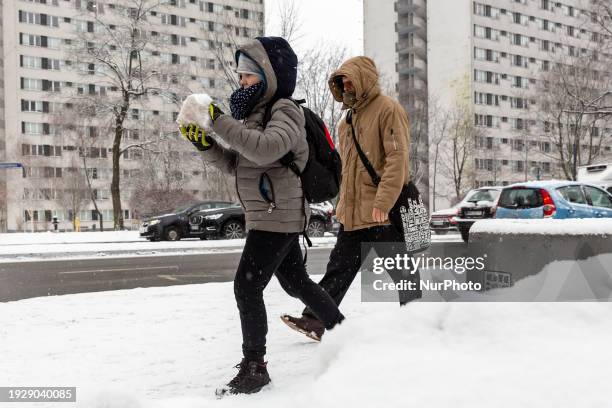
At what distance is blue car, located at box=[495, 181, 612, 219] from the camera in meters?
11.5

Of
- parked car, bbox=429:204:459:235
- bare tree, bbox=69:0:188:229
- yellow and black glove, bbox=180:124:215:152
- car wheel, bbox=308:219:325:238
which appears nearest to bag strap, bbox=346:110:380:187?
yellow and black glove, bbox=180:124:215:152

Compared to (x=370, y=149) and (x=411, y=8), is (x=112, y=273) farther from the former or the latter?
(x=411, y=8)

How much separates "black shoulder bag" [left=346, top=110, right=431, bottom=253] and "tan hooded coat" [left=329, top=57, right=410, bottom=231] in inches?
1.7

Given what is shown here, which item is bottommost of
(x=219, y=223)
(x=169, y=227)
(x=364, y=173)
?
(x=169, y=227)

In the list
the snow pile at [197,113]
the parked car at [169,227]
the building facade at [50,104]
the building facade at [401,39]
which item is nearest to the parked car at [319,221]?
the parked car at [169,227]

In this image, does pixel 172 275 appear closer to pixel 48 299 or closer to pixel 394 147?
pixel 48 299

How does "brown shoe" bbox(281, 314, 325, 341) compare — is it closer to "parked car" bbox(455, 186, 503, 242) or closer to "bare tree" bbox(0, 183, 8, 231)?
"parked car" bbox(455, 186, 503, 242)

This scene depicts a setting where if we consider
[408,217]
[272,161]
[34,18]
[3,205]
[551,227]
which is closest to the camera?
[272,161]

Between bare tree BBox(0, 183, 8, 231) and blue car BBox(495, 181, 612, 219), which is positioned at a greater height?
blue car BBox(495, 181, 612, 219)

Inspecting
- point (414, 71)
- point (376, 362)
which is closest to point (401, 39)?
point (414, 71)

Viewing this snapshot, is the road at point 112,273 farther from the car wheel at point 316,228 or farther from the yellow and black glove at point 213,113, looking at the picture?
the car wheel at point 316,228

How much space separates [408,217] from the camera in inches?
Answer: 152

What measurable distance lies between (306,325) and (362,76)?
5.71ft

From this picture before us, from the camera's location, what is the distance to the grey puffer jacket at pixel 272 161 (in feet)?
9.78
